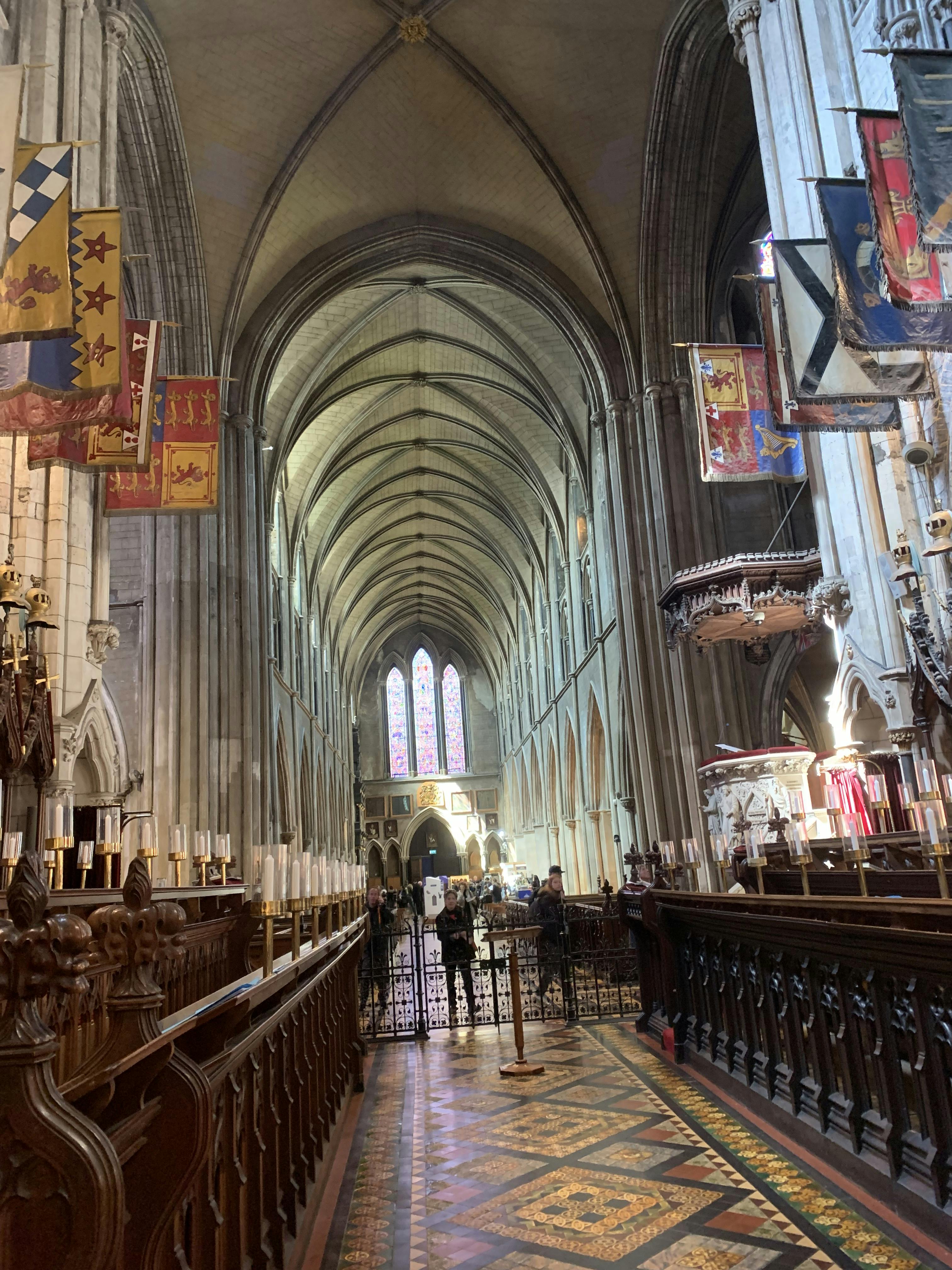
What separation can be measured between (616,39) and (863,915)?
14.1 metres

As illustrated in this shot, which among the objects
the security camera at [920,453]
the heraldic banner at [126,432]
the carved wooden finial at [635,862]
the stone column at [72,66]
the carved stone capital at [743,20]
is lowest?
the carved wooden finial at [635,862]

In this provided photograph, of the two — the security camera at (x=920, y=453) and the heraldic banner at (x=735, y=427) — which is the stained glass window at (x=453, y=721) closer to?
the heraldic banner at (x=735, y=427)

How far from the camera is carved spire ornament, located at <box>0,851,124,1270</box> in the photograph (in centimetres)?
124

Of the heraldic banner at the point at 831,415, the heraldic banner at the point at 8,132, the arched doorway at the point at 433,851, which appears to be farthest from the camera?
the arched doorway at the point at 433,851

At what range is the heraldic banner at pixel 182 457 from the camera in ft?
31.0

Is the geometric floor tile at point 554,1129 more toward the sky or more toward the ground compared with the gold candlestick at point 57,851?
more toward the ground

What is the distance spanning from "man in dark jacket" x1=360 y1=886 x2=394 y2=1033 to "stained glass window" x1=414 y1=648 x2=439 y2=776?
27.3 meters

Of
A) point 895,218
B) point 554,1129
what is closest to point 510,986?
point 554,1129

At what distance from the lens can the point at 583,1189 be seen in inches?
155

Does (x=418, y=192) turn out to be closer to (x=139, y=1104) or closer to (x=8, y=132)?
(x=8, y=132)

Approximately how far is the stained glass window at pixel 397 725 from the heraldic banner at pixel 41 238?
3753 cm

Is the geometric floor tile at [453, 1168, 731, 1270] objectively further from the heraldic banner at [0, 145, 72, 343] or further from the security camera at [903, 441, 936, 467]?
the heraldic banner at [0, 145, 72, 343]

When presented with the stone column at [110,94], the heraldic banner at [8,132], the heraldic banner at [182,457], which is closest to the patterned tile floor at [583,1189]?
the heraldic banner at [8,132]

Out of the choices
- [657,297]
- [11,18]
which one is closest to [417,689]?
[657,297]
